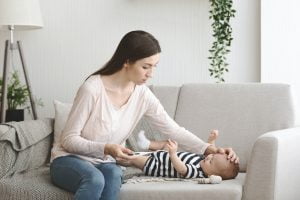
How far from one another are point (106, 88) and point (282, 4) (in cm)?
136

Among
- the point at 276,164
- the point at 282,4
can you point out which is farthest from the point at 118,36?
the point at 276,164

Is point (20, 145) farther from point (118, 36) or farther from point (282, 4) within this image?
point (282, 4)

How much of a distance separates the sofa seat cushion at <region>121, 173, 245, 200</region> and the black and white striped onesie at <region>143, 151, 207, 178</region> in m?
0.14

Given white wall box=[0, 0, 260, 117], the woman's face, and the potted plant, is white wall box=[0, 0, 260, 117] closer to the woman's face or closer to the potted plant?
the potted plant

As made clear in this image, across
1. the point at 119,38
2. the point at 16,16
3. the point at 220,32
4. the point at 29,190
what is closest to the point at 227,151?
the point at 29,190

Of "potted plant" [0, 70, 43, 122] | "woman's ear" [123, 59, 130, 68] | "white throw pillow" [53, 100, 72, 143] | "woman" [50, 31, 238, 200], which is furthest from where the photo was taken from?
"potted plant" [0, 70, 43, 122]

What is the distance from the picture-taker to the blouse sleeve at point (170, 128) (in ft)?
9.27

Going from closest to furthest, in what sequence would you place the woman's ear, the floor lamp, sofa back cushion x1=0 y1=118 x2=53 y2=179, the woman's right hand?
the woman's right hand, the woman's ear, sofa back cushion x1=0 y1=118 x2=53 y2=179, the floor lamp

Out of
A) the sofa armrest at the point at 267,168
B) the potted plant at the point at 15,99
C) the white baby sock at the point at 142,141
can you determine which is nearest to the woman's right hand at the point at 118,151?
the sofa armrest at the point at 267,168

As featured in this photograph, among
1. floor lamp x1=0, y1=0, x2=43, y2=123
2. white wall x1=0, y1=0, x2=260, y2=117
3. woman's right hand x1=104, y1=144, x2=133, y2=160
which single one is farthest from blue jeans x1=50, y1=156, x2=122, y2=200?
white wall x1=0, y1=0, x2=260, y2=117

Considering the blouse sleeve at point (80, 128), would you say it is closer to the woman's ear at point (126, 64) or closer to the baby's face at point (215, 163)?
the woman's ear at point (126, 64)

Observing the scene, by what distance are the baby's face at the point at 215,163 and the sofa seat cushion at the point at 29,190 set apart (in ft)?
1.97

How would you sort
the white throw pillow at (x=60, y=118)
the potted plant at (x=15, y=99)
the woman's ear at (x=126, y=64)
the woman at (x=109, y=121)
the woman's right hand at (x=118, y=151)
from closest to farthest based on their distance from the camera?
the woman's right hand at (x=118, y=151)
the woman at (x=109, y=121)
the woman's ear at (x=126, y=64)
the white throw pillow at (x=60, y=118)
the potted plant at (x=15, y=99)

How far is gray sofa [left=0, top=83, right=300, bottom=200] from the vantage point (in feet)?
8.48
